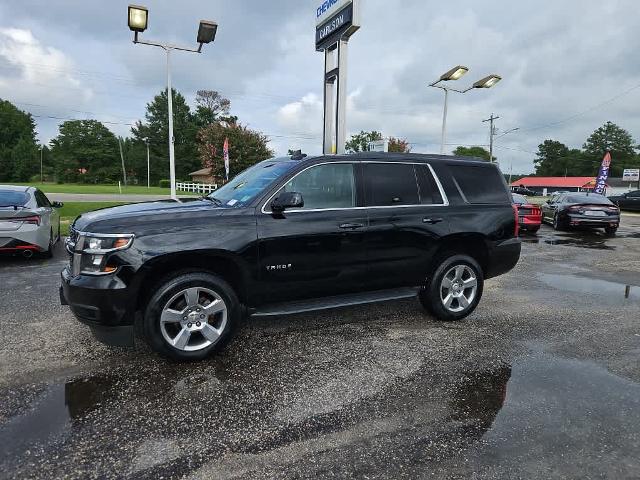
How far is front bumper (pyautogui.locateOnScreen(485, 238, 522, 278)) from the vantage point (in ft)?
17.0

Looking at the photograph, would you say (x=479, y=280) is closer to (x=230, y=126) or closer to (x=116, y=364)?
(x=116, y=364)

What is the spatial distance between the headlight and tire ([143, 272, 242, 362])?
0.45 metres

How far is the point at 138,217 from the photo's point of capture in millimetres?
3613

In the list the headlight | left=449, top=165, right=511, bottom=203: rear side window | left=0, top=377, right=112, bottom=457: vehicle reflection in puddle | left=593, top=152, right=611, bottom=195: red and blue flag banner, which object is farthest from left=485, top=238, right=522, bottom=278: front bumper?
left=593, top=152, right=611, bottom=195: red and blue flag banner

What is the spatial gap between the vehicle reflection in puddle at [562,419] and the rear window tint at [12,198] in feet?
27.5

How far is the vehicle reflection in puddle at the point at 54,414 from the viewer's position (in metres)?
2.63

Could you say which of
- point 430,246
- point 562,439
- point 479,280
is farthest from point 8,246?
point 562,439

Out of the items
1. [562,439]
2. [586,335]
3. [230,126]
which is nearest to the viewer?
[562,439]

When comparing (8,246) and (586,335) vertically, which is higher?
(8,246)

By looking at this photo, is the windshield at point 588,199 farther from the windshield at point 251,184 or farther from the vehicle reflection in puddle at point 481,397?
the windshield at point 251,184

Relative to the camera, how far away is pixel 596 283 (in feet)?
23.6

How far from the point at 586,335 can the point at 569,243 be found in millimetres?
8648

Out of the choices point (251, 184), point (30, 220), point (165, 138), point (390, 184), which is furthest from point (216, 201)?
point (165, 138)

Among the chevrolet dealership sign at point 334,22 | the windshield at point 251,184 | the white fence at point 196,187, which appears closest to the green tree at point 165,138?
the white fence at point 196,187
